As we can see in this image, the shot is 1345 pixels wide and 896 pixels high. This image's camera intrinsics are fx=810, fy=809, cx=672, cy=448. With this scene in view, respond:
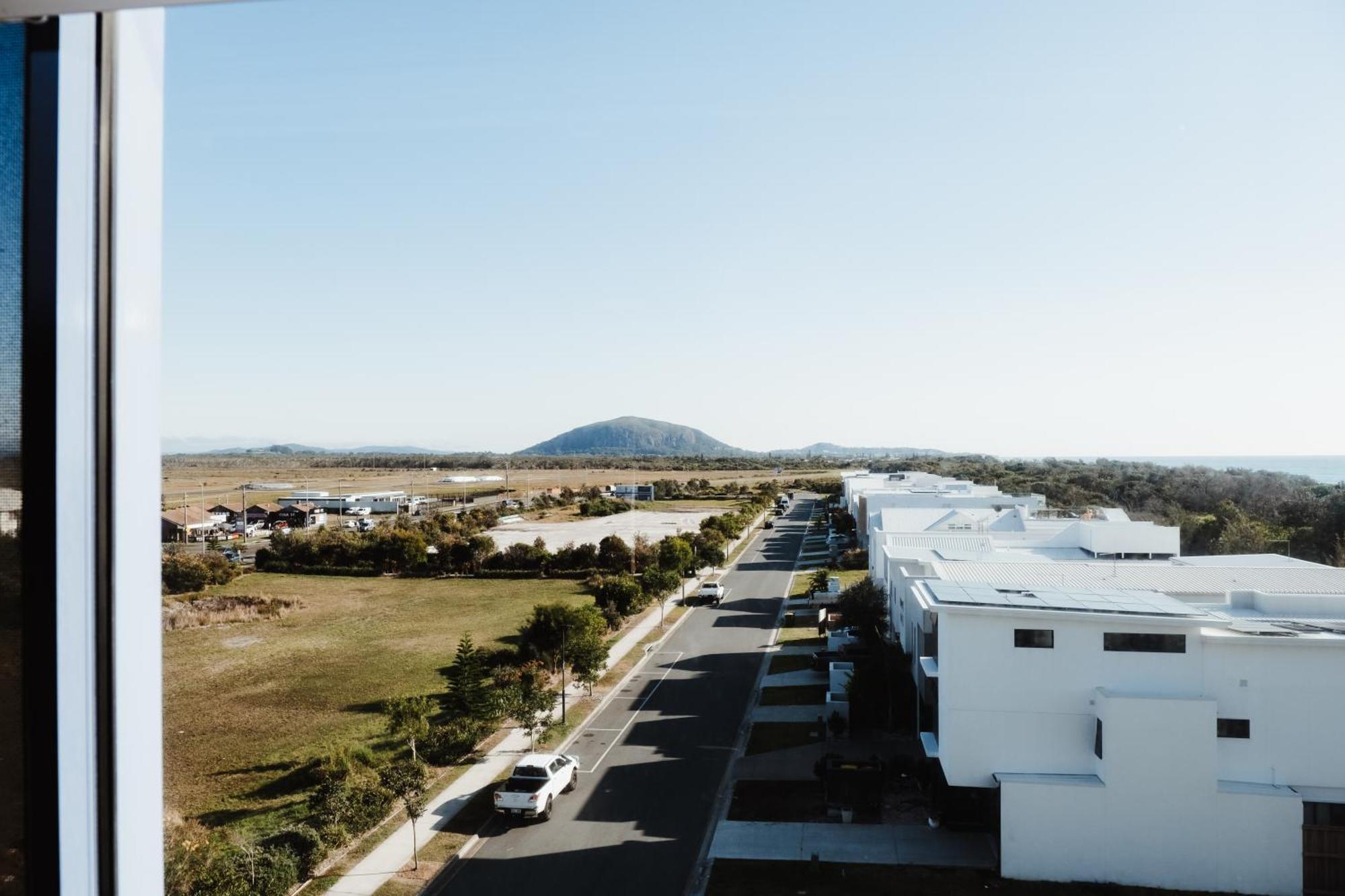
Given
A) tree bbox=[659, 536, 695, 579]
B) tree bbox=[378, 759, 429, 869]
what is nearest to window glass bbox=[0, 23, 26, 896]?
tree bbox=[378, 759, 429, 869]

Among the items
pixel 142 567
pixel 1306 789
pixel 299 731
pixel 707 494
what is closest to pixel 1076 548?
pixel 1306 789

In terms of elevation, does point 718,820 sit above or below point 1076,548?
below

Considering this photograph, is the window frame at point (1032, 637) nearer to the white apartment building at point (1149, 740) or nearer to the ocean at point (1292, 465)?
the white apartment building at point (1149, 740)

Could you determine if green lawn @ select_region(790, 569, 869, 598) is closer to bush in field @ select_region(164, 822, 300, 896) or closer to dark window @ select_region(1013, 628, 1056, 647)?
dark window @ select_region(1013, 628, 1056, 647)

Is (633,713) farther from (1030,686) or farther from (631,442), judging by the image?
(631,442)

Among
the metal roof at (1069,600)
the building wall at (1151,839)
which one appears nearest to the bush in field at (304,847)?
the building wall at (1151,839)

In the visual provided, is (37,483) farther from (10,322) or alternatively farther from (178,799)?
(178,799)

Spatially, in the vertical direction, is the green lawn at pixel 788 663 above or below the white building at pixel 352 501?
below
